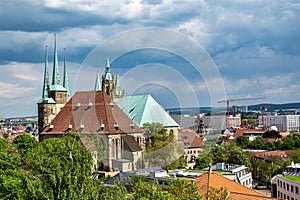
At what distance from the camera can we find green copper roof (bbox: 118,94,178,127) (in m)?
71.2

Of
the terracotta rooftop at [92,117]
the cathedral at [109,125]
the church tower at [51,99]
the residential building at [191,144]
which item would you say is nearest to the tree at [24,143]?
the cathedral at [109,125]

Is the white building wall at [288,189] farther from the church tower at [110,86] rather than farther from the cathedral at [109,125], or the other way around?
the church tower at [110,86]

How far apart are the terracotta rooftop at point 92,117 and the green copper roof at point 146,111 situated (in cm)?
445

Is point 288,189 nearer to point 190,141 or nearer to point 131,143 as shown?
point 131,143

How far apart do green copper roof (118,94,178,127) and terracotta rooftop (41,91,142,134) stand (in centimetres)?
445

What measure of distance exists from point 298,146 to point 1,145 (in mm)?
76319

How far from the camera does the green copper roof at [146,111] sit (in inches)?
2805

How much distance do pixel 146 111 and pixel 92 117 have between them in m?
9.52

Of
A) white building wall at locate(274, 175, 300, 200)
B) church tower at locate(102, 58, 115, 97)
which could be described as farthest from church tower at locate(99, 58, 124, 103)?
white building wall at locate(274, 175, 300, 200)

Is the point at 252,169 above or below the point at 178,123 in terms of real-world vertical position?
below

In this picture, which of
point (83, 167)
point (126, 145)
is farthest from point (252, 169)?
point (83, 167)

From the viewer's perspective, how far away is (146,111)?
71750 mm

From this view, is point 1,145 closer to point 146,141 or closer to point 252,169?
point 146,141

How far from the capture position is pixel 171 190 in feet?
65.0
